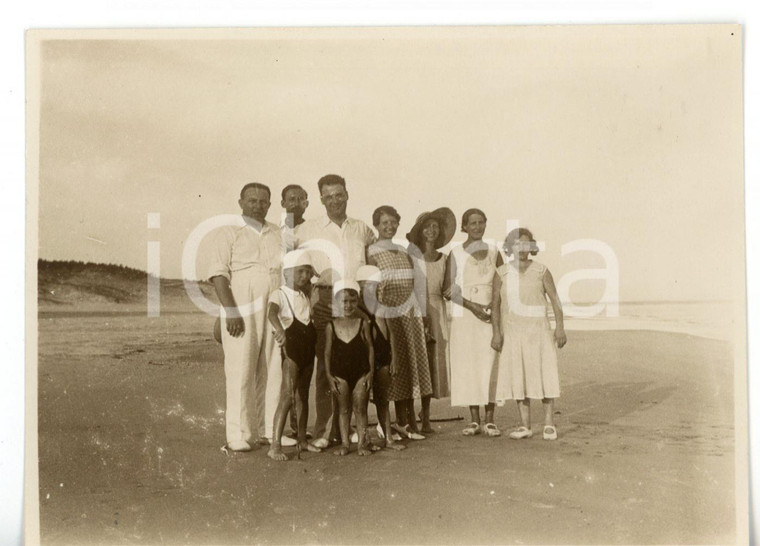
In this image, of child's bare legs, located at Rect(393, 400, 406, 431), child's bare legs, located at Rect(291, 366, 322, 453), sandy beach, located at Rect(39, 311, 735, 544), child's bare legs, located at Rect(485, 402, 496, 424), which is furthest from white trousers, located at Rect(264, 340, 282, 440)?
child's bare legs, located at Rect(485, 402, 496, 424)

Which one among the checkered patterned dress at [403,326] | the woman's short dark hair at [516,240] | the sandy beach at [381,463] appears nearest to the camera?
the sandy beach at [381,463]

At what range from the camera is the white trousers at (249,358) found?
12.6 feet

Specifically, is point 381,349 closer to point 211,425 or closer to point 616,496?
point 211,425

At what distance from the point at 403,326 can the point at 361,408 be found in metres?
0.47

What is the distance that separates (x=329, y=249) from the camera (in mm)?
3863

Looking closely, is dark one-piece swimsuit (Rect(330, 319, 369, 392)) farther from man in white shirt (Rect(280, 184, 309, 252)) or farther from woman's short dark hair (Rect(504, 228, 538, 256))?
woman's short dark hair (Rect(504, 228, 538, 256))

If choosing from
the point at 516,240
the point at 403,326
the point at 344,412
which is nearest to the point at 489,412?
the point at 403,326

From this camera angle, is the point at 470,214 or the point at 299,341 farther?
the point at 470,214

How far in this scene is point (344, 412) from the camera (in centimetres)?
377

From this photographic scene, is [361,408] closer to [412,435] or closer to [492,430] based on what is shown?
[412,435]

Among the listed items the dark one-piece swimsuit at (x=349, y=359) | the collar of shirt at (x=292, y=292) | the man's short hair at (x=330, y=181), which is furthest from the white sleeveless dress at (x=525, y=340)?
the collar of shirt at (x=292, y=292)

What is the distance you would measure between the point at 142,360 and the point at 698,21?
3.41 metres

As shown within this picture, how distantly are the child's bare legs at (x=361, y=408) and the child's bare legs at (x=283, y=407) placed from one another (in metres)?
0.32

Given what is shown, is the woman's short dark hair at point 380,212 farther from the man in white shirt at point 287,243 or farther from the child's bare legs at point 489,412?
the child's bare legs at point 489,412
